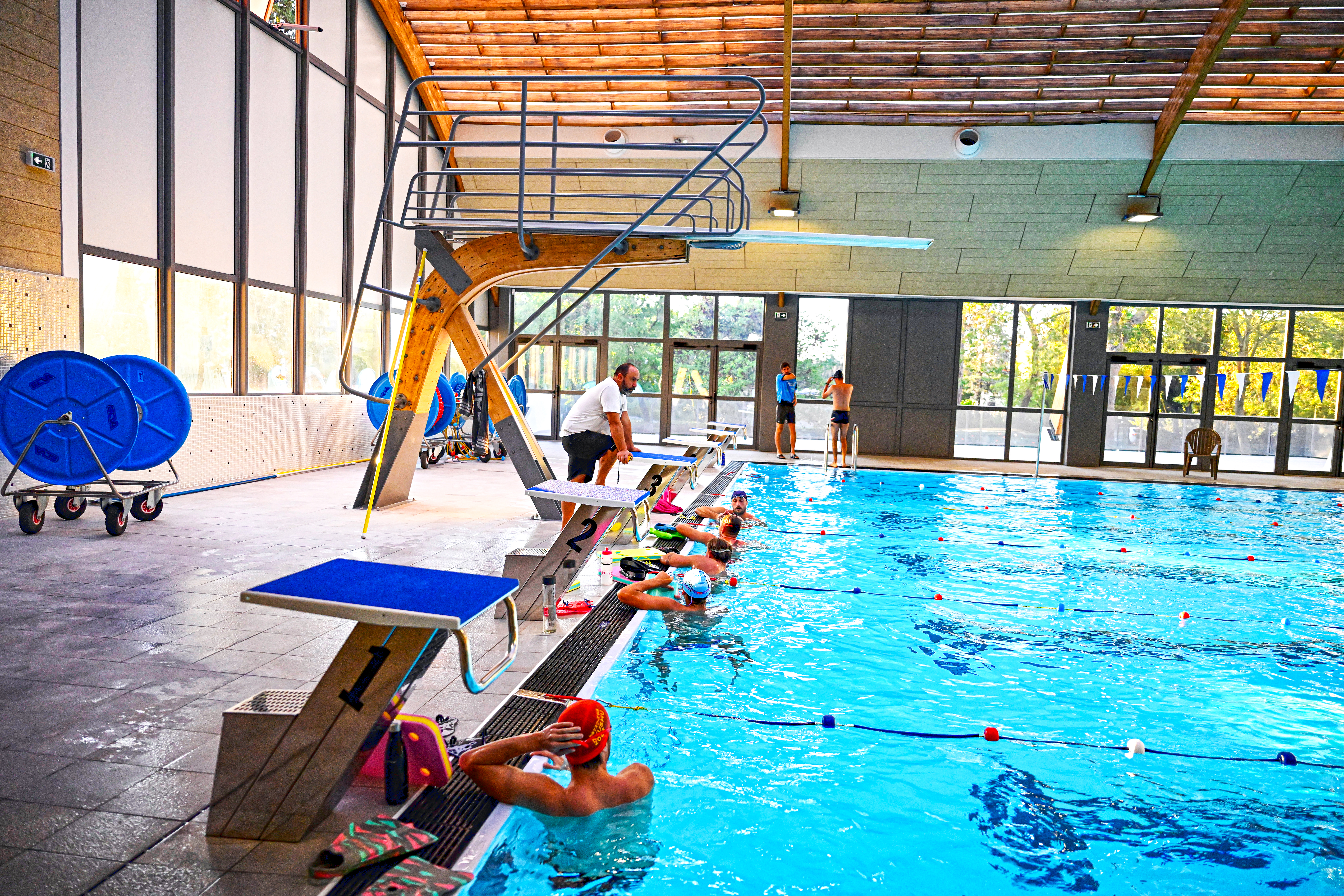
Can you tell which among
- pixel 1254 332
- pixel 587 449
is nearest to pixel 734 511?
pixel 587 449

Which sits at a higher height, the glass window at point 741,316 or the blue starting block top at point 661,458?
the glass window at point 741,316

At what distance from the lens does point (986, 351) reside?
53.6ft

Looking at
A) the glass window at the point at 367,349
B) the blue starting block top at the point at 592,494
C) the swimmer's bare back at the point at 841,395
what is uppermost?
the glass window at the point at 367,349

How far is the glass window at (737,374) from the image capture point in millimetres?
16984

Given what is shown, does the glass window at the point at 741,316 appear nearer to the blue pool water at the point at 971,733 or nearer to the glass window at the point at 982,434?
the glass window at the point at 982,434

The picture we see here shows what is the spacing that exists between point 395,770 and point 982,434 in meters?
15.7

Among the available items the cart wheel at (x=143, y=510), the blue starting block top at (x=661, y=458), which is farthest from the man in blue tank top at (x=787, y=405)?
the cart wheel at (x=143, y=510)

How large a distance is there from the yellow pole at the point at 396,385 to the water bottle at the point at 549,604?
306 centimetres

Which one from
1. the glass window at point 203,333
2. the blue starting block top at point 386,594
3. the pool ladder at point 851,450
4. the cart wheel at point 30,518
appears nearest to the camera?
the blue starting block top at point 386,594

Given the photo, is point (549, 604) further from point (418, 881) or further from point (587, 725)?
point (418, 881)

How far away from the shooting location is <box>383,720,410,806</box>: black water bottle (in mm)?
2646

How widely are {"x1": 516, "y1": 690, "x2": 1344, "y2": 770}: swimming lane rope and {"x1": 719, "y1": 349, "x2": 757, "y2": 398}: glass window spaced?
13.3 metres

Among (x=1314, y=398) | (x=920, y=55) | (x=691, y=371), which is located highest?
(x=920, y=55)

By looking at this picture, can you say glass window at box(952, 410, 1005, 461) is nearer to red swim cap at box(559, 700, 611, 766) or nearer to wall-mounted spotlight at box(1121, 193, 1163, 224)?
wall-mounted spotlight at box(1121, 193, 1163, 224)
